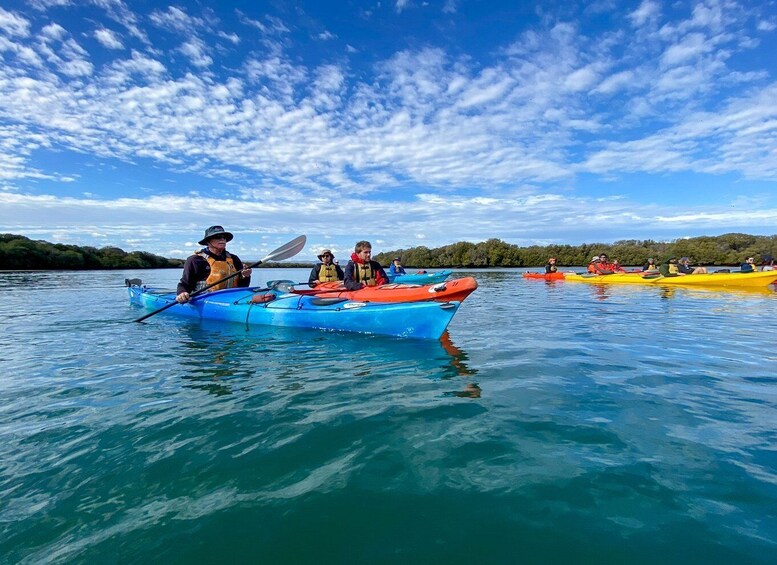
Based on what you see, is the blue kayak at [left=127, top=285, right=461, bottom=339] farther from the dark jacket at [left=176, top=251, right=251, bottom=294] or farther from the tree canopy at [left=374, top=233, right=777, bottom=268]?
the tree canopy at [left=374, top=233, right=777, bottom=268]

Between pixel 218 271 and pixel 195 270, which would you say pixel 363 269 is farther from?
pixel 195 270

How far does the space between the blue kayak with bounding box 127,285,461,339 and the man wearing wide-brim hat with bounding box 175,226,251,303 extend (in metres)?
0.40

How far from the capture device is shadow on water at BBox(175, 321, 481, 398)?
16.5 feet

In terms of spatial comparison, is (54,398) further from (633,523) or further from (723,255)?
(723,255)

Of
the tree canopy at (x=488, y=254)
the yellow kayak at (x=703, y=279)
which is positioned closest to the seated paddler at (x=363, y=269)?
the yellow kayak at (x=703, y=279)

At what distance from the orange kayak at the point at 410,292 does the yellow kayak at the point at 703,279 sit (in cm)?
1694

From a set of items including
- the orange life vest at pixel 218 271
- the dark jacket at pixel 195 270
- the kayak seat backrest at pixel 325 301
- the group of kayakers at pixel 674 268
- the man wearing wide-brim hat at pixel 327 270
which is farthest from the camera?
the group of kayakers at pixel 674 268

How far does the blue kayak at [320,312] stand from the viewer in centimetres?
716

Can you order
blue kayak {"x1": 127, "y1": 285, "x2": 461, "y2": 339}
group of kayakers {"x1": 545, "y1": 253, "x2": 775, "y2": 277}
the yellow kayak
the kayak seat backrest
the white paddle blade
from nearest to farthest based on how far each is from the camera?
blue kayak {"x1": 127, "y1": 285, "x2": 461, "y2": 339} → the kayak seat backrest → the white paddle blade → the yellow kayak → group of kayakers {"x1": 545, "y1": 253, "x2": 775, "y2": 277}

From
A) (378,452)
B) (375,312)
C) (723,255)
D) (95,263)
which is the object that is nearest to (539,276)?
(375,312)

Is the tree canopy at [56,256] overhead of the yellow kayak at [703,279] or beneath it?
overhead

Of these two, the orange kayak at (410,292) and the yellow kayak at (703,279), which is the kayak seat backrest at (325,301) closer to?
the orange kayak at (410,292)

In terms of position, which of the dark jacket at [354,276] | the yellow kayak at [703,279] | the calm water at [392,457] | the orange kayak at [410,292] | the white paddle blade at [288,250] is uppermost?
the white paddle blade at [288,250]

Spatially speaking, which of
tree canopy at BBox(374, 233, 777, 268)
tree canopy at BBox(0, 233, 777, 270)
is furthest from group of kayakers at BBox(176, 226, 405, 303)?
tree canopy at BBox(374, 233, 777, 268)
